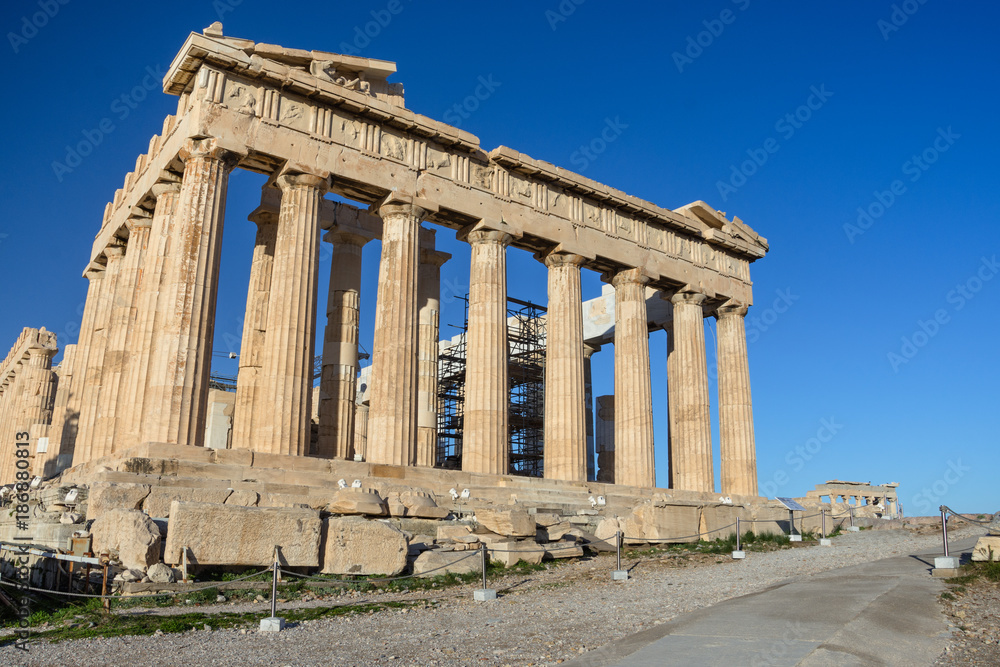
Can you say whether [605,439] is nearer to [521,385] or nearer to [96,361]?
[521,385]

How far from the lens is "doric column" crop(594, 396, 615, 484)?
39550mm

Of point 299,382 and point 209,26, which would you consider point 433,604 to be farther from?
point 209,26

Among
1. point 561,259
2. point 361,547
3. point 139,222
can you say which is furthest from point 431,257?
point 361,547

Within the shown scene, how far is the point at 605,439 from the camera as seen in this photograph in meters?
39.9

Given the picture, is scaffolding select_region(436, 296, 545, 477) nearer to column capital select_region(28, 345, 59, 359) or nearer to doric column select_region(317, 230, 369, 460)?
doric column select_region(317, 230, 369, 460)

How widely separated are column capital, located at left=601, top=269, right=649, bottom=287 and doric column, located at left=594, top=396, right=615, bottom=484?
1005 centimetres

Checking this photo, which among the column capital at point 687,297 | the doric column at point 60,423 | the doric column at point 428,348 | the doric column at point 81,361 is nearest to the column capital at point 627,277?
the column capital at point 687,297

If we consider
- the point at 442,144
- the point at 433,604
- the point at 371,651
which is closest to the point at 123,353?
the point at 442,144

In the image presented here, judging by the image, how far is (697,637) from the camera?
8.17 m

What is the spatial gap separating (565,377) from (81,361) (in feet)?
55.1

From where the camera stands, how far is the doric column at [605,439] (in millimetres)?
39550

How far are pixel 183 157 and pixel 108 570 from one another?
1332 centimetres

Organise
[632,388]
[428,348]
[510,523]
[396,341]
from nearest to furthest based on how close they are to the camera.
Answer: [510,523] < [396,341] < [428,348] < [632,388]

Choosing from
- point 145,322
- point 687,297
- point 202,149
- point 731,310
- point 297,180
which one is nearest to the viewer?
point 202,149
